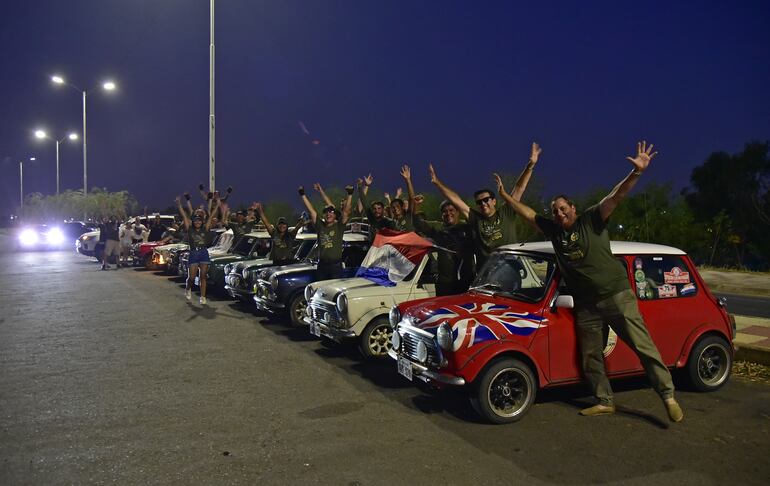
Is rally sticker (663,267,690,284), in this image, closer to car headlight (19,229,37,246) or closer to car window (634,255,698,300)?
car window (634,255,698,300)

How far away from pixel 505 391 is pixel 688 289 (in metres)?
2.23

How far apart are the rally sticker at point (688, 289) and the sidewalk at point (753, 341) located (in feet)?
5.91

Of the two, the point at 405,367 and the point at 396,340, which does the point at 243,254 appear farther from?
the point at 405,367

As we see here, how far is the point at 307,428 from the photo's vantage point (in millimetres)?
5371

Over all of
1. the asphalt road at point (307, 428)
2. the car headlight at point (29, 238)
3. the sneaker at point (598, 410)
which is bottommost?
the car headlight at point (29, 238)

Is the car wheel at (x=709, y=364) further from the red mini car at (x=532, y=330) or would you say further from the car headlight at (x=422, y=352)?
the car headlight at (x=422, y=352)

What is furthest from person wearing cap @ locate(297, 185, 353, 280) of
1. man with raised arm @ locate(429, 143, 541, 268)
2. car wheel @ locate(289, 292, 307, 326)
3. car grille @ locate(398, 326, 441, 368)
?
car grille @ locate(398, 326, 441, 368)

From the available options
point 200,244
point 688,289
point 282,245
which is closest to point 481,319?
point 688,289

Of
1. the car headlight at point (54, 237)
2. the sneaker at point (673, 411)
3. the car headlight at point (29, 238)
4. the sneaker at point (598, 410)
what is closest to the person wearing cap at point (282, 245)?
the sneaker at point (598, 410)

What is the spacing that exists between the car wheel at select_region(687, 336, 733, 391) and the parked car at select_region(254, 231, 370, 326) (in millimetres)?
5191

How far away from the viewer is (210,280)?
1408cm

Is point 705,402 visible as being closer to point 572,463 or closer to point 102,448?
point 572,463

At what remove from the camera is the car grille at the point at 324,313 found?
789 cm

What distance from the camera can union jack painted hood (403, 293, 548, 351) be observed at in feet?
17.6
